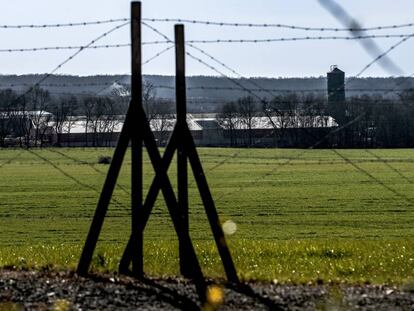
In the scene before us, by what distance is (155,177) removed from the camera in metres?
10.3

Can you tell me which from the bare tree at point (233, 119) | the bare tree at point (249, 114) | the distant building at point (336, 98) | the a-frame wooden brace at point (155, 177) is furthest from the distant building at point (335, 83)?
the bare tree at point (233, 119)

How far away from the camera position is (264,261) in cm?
1250

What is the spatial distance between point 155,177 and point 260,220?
2183cm

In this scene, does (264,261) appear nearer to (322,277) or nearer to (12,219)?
(322,277)

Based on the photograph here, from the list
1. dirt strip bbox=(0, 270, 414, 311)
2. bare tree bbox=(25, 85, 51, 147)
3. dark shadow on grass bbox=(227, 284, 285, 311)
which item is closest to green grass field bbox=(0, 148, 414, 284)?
dark shadow on grass bbox=(227, 284, 285, 311)

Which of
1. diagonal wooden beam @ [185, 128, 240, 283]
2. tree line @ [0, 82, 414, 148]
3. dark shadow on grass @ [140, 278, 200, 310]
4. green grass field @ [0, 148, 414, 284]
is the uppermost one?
tree line @ [0, 82, 414, 148]

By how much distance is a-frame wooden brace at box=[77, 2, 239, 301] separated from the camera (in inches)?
401

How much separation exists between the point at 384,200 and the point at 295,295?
1295 inches

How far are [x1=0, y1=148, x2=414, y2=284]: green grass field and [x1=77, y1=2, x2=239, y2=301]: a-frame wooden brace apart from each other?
0.47 m

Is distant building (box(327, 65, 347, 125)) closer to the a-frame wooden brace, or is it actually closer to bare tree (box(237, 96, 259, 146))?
the a-frame wooden brace

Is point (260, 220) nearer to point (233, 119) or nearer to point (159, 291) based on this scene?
point (233, 119)

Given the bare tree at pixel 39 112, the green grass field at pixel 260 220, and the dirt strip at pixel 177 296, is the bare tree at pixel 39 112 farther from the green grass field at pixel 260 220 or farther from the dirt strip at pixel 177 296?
the dirt strip at pixel 177 296

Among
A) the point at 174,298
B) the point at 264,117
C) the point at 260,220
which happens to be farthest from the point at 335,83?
the point at 260,220

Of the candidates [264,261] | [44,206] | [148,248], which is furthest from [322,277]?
[44,206]
